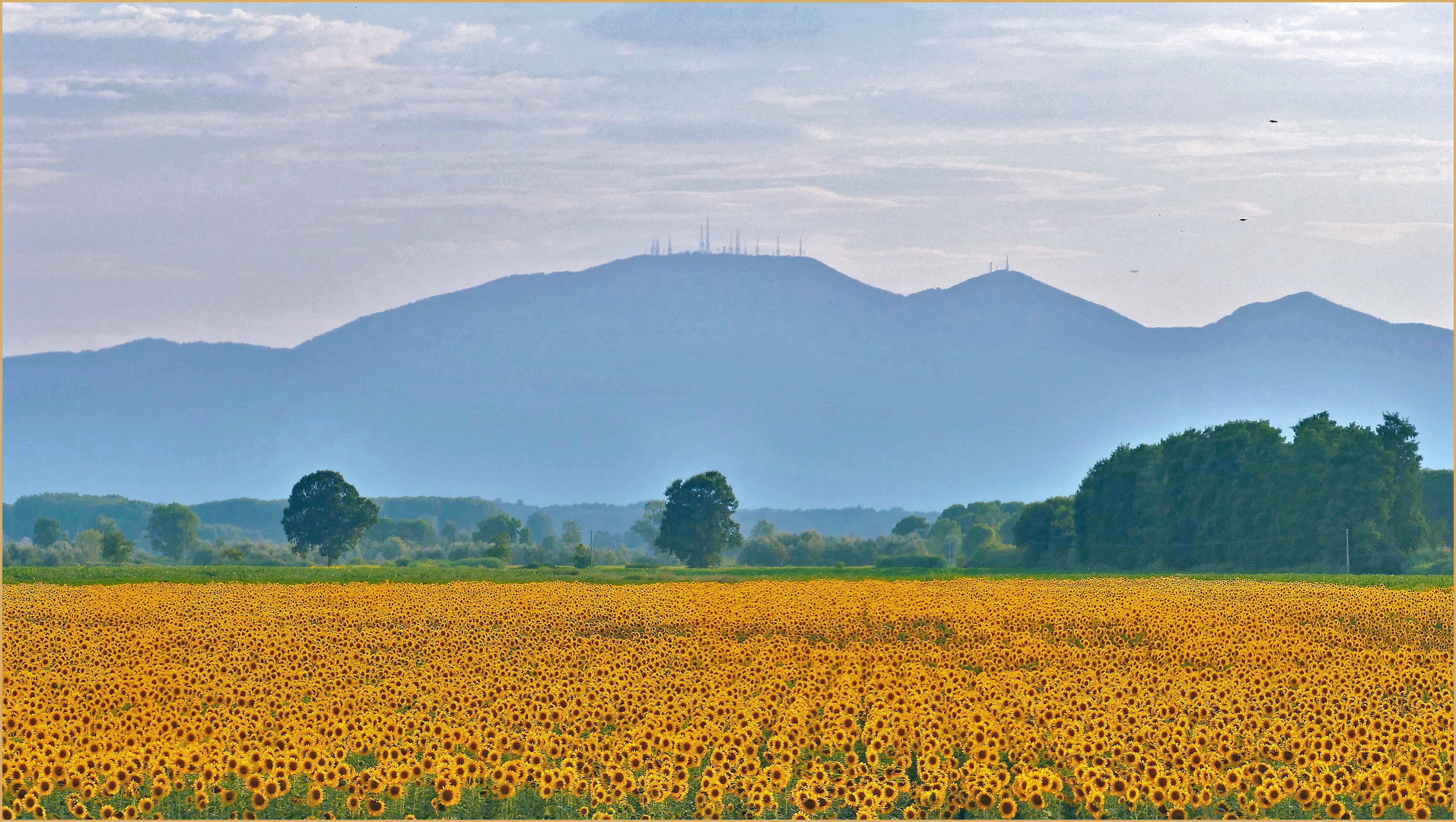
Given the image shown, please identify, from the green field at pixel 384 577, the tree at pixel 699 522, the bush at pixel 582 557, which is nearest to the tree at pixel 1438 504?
the green field at pixel 384 577

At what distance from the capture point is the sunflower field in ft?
49.2

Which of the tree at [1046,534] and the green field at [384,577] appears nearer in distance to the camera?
the green field at [384,577]

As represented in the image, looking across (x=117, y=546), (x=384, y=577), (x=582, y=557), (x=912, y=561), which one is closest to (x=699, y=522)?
(x=912, y=561)

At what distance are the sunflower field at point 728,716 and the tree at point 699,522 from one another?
111609 millimetres

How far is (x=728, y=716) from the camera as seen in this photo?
726 inches

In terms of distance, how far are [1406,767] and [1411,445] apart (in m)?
86.0

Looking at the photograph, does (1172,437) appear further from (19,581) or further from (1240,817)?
(1240,817)

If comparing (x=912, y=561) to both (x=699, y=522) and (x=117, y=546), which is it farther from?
(x=117, y=546)

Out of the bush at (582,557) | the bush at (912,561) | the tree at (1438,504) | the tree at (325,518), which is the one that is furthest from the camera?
the tree at (325,518)

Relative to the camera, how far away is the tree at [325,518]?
140750 millimetres

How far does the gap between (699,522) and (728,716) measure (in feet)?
417

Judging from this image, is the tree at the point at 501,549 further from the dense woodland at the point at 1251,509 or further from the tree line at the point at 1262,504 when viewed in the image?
the tree line at the point at 1262,504

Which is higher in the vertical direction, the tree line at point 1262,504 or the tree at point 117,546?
the tree line at point 1262,504

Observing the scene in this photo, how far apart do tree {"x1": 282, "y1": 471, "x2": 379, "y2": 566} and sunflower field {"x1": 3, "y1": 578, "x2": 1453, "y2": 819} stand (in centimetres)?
11033
